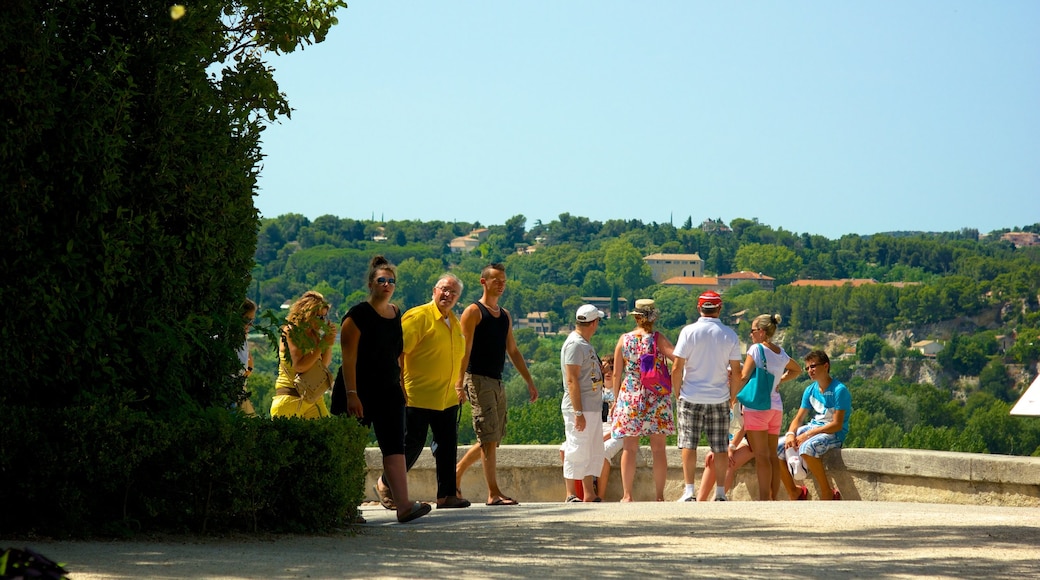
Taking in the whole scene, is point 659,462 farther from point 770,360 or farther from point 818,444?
point 818,444

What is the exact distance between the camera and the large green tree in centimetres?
682

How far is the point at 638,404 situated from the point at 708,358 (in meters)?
0.69

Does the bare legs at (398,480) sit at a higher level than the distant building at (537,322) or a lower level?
lower

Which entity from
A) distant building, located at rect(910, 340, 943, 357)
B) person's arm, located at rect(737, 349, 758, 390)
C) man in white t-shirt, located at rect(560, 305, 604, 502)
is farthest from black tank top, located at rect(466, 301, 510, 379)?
distant building, located at rect(910, 340, 943, 357)

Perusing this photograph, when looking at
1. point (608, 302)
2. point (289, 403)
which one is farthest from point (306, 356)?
point (608, 302)

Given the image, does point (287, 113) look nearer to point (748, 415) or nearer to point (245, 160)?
point (245, 160)

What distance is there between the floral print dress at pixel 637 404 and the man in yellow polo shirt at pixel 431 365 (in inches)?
77.5

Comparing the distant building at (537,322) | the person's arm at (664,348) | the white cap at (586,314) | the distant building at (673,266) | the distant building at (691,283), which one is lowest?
the person's arm at (664,348)

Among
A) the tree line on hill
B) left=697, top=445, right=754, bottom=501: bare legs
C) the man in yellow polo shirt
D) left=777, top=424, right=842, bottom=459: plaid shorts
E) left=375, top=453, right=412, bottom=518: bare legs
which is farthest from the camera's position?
the tree line on hill

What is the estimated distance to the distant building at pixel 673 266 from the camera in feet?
619

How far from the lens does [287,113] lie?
8562 millimetres

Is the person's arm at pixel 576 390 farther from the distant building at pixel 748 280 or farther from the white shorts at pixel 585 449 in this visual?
the distant building at pixel 748 280

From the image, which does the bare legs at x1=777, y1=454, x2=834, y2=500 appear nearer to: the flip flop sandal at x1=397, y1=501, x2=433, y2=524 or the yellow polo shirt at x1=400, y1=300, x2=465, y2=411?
the yellow polo shirt at x1=400, y1=300, x2=465, y2=411

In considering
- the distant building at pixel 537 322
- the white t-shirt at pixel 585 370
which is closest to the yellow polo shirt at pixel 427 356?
→ the white t-shirt at pixel 585 370
